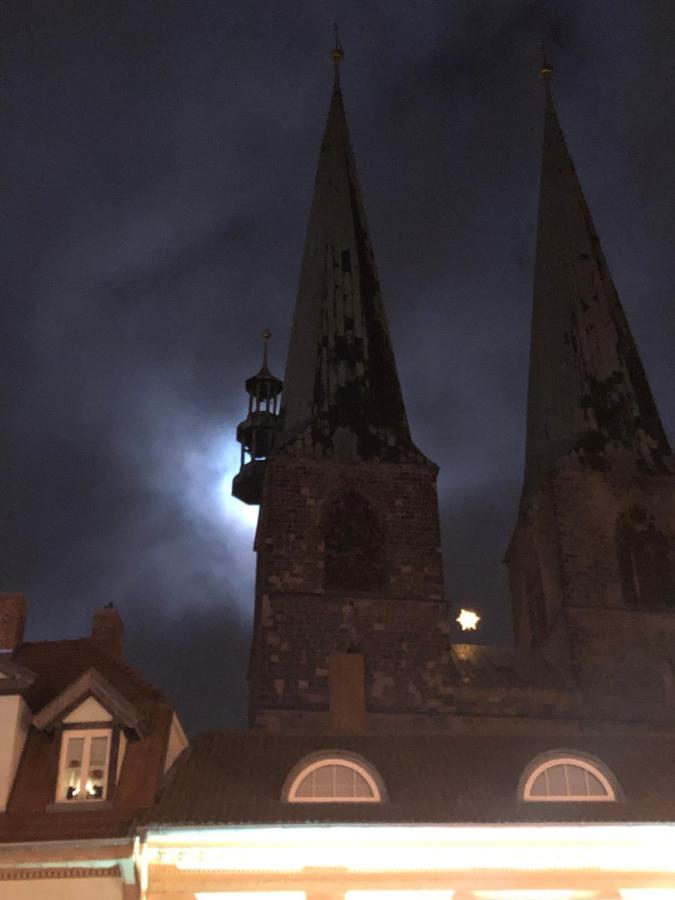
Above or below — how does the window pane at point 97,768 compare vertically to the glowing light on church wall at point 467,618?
below

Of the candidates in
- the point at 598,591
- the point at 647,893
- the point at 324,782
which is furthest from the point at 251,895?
the point at 598,591

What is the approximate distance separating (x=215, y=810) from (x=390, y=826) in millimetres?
1972

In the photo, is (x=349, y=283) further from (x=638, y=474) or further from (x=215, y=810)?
(x=215, y=810)

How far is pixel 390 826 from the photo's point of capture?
13.2 metres

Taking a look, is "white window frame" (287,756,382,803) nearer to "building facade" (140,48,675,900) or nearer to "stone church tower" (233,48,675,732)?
"building facade" (140,48,675,900)

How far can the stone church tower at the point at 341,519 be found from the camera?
25781 millimetres

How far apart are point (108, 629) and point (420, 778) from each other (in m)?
5.93

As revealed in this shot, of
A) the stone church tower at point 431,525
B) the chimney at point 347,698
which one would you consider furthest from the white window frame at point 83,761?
the stone church tower at point 431,525

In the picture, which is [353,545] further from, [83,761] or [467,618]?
[83,761]

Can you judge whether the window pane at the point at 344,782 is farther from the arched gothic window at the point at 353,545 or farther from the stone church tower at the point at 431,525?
the arched gothic window at the point at 353,545

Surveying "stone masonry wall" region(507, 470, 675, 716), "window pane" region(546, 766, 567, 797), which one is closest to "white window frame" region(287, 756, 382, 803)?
"window pane" region(546, 766, 567, 797)

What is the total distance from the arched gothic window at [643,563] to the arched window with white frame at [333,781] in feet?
48.3

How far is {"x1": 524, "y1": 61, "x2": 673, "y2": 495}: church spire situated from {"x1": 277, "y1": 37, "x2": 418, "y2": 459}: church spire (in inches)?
161

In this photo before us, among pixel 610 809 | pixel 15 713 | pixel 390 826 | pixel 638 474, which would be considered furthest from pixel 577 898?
pixel 638 474
